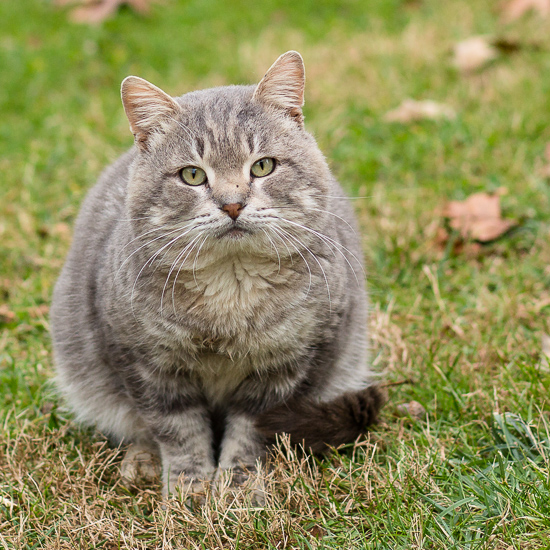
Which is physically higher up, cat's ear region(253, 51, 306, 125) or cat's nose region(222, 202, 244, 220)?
cat's ear region(253, 51, 306, 125)

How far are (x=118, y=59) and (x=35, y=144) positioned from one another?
1.45 m

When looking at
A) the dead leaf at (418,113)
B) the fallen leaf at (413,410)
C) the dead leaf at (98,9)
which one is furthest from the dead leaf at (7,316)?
the dead leaf at (98,9)

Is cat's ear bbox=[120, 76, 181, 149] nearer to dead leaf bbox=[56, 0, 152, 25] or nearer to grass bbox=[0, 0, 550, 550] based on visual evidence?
grass bbox=[0, 0, 550, 550]

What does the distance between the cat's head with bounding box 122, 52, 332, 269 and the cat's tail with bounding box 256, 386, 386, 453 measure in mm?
524

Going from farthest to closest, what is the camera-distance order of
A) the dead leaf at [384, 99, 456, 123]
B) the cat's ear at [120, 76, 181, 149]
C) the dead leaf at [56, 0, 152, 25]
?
the dead leaf at [56, 0, 152, 25], the dead leaf at [384, 99, 456, 123], the cat's ear at [120, 76, 181, 149]

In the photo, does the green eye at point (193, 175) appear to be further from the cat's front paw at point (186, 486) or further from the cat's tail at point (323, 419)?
the cat's front paw at point (186, 486)

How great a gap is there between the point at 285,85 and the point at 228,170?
0.41m

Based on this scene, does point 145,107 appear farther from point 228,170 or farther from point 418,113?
point 418,113

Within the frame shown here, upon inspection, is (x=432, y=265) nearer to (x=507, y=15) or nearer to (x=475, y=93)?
(x=475, y=93)

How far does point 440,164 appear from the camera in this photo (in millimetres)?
4051

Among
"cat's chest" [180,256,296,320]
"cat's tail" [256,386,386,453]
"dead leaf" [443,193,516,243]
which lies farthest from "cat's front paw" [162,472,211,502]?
"dead leaf" [443,193,516,243]

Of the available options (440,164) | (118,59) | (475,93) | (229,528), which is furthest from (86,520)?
Result: (118,59)

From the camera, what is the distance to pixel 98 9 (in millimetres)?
6418

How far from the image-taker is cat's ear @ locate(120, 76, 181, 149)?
2.22 m
